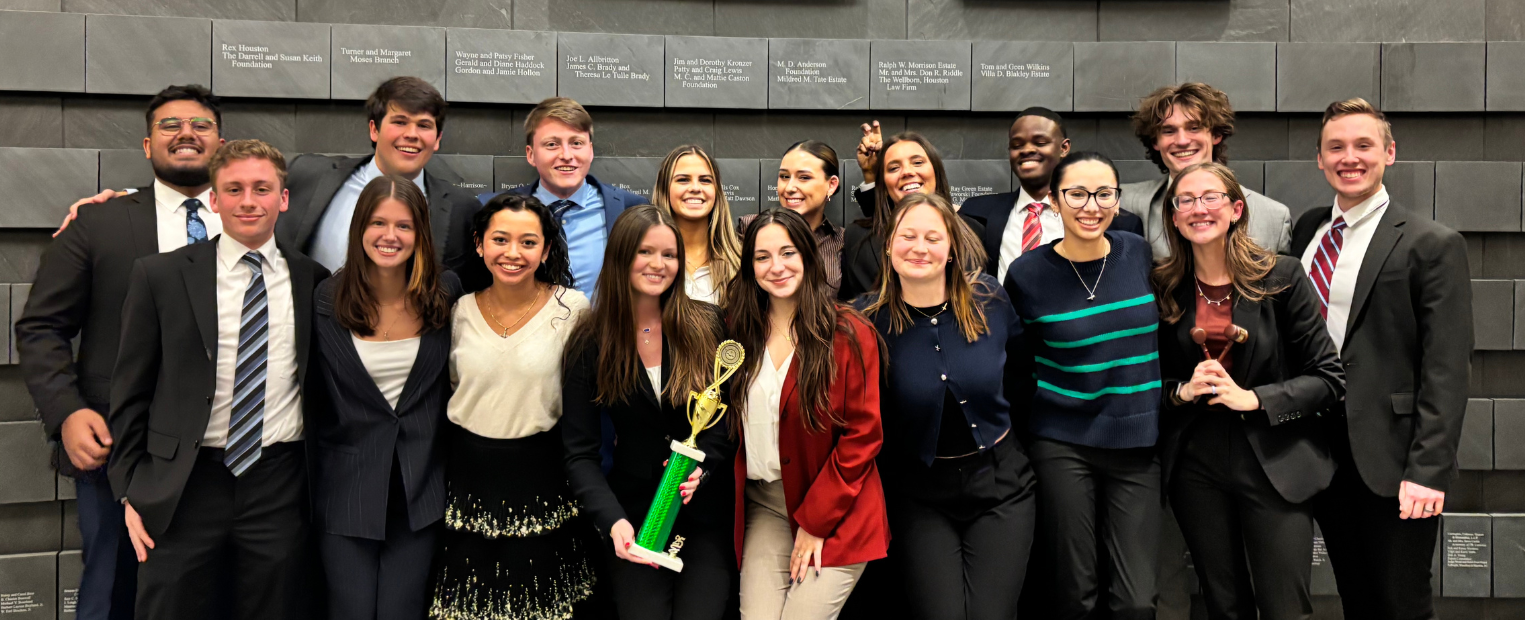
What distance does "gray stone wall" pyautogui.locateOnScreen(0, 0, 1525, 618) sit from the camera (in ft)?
16.1

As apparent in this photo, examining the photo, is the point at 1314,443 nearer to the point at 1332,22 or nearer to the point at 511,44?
the point at 1332,22

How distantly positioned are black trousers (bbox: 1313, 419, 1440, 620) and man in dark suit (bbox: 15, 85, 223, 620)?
4830mm

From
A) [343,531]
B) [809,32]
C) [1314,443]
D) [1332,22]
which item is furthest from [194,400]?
[1332,22]

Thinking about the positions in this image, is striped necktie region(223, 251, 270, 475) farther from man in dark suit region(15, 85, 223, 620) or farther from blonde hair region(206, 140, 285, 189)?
man in dark suit region(15, 85, 223, 620)

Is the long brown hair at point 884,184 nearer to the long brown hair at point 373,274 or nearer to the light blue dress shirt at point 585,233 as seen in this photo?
the light blue dress shirt at point 585,233

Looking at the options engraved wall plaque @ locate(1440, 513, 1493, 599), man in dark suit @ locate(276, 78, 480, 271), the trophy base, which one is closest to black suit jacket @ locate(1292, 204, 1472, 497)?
engraved wall plaque @ locate(1440, 513, 1493, 599)

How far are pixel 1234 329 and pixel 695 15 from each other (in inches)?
125

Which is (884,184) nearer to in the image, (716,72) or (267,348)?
(716,72)

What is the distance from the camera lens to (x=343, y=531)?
332 cm

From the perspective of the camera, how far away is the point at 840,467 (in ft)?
10.8

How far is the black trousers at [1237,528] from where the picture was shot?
11.4 ft

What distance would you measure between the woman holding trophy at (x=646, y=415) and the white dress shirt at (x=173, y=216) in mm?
1811

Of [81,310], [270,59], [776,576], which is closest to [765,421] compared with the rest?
[776,576]

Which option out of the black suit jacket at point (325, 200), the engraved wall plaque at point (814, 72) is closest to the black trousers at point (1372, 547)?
the engraved wall plaque at point (814, 72)
